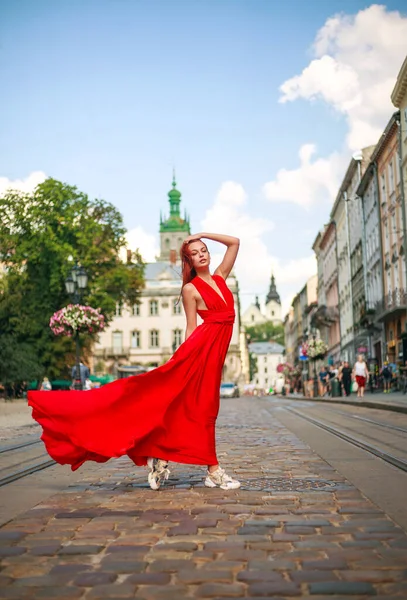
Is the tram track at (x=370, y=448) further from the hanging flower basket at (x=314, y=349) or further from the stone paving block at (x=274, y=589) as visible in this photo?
the hanging flower basket at (x=314, y=349)

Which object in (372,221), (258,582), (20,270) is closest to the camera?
(258,582)

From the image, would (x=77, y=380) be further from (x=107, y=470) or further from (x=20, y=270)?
(x=20, y=270)

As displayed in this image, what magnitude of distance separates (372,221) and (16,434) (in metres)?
40.4

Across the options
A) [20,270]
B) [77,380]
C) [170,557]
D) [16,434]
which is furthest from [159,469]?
[20,270]

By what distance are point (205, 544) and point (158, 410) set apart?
2159 millimetres

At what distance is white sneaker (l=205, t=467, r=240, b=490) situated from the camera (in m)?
6.77

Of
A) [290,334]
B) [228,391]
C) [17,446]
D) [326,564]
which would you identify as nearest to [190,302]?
[326,564]

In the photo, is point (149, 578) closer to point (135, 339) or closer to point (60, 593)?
point (60, 593)

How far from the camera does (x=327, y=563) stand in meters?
4.07

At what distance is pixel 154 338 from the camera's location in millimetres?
106812

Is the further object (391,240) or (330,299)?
(330,299)

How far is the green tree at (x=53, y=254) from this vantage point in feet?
151

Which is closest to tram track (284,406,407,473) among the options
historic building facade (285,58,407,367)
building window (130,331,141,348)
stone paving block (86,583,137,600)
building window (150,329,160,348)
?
stone paving block (86,583,137,600)

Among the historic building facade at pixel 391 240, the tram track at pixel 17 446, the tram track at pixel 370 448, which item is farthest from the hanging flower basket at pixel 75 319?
the historic building facade at pixel 391 240
